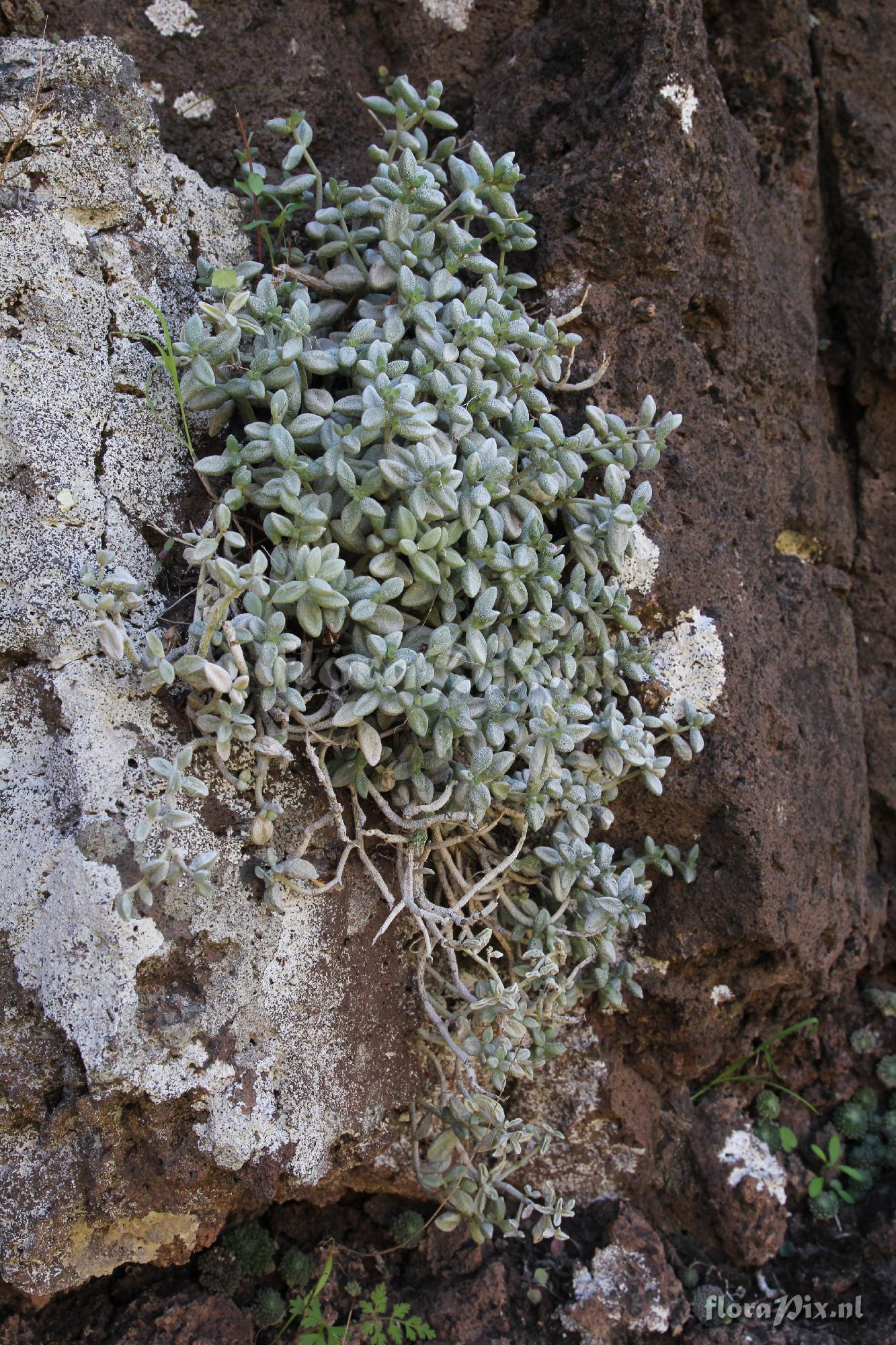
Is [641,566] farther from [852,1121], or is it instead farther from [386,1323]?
[386,1323]

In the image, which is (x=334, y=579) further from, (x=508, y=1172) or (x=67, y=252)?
(x=508, y=1172)

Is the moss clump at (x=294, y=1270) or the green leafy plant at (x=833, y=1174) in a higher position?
the green leafy plant at (x=833, y=1174)

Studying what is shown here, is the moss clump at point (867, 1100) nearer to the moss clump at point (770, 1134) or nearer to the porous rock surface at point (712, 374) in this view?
the porous rock surface at point (712, 374)

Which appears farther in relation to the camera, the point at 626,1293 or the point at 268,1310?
the point at 626,1293

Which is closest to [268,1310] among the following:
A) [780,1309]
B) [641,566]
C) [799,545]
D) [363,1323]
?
[363,1323]

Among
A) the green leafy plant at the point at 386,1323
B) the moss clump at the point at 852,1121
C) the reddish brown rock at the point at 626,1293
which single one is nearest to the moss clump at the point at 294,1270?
the green leafy plant at the point at 386,1323

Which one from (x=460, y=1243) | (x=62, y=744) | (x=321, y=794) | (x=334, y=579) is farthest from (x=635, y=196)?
(x=460, y=1243)
